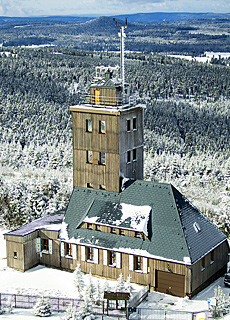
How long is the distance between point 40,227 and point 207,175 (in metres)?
58.8

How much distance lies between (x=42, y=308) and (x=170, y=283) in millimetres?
9362

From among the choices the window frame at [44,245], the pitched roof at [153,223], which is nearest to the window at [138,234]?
the pitched roof at [153,223]

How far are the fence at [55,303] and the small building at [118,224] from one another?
4801 mm

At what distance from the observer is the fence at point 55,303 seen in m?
29.9

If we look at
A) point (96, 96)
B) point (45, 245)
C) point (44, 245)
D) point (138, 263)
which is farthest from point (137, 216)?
point (96, 96)

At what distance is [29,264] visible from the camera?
38.3 meters

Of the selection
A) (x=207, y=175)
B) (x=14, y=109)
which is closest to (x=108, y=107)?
(x=207, y=175)

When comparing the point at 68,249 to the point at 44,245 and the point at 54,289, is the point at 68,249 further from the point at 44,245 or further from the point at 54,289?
the point at 54,289

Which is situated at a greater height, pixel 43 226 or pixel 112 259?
pixel 43 226

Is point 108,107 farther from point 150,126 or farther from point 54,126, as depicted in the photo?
point 150,126

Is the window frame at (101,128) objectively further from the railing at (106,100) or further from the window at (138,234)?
the window at (138,234)

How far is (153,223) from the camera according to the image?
3491 cm

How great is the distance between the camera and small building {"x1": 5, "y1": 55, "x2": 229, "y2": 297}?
1324 inches

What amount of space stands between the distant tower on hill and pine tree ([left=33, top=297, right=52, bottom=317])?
459 inches
